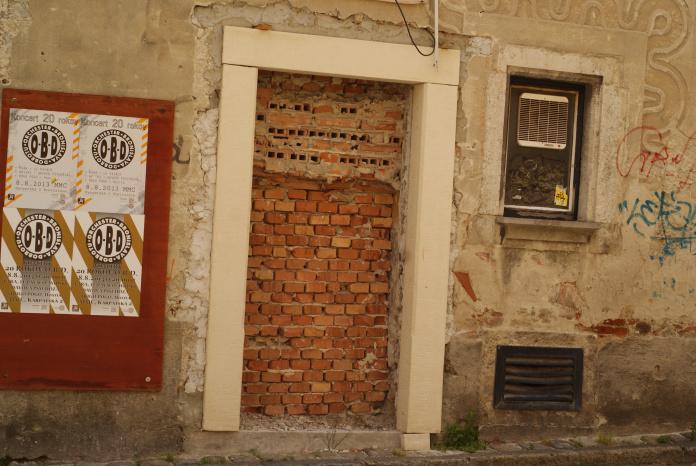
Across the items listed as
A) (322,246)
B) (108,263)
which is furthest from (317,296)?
(108,263)

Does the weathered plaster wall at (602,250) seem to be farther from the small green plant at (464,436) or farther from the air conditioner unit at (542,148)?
the air conditioner unit at (542,148)

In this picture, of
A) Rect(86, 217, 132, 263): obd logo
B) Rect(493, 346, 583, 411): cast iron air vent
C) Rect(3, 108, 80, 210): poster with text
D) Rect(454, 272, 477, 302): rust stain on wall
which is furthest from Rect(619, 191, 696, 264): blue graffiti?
Rect(3, 108, 80, 210): poster with text

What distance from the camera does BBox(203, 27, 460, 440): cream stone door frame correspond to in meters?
6.91

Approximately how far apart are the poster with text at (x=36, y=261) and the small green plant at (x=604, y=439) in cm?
446

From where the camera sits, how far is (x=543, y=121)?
7.88 metres

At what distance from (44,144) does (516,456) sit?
4.38 m

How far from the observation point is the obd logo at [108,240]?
6.70m

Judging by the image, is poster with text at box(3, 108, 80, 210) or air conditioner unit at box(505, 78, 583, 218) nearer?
poster with text at box(3, 108, 80, 210)

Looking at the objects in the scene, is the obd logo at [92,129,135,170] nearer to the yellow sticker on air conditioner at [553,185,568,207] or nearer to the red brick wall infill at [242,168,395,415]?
the red brick wall infill at [242,168,395,415]

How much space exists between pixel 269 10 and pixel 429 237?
2198mm

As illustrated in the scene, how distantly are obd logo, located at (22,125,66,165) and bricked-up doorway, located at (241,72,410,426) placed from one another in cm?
155

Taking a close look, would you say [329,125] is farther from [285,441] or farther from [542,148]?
[285,441]

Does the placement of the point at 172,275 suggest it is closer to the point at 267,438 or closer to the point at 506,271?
the point at 267,438

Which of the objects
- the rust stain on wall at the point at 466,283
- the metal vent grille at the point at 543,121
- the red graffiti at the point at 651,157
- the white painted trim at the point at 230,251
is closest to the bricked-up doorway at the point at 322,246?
the white painted trim at the point at 230,251
